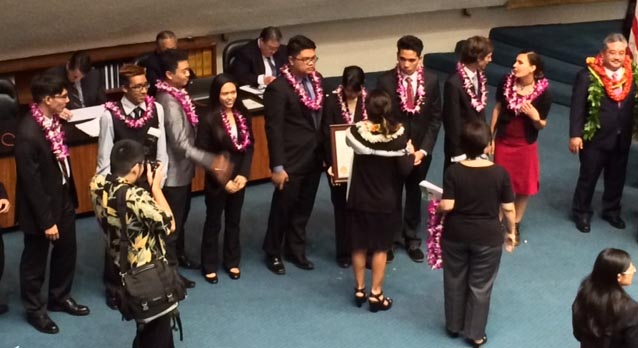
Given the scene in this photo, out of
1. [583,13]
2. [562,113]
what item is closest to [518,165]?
[562,113]

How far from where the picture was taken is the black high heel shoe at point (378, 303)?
18.7ft

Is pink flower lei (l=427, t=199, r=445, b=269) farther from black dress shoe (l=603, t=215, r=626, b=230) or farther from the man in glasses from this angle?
black dress shoe (l=603, t=215, r=626, b=230)

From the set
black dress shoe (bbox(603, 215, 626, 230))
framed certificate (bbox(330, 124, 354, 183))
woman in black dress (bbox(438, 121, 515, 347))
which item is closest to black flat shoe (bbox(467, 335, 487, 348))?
woman in black dress (bbox(438, 121, 515, 347))

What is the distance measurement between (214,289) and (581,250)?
96.1 inches

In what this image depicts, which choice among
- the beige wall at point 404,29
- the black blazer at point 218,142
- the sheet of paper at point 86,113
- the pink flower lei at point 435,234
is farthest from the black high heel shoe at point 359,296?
the beige wall at point 404,29

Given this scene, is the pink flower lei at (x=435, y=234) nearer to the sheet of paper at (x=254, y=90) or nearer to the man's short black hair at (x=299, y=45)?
the man's short black hair at (x=299, y=45)

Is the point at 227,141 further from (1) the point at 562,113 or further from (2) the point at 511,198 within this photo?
(1) the point at 562,113

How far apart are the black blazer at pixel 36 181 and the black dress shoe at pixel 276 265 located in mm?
1443

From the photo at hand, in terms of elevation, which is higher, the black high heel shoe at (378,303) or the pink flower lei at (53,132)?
the pink flower lei at (53,132)

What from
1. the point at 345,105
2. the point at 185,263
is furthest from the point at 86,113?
the point at 345,105

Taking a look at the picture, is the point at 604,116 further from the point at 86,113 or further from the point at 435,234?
the point at 86,113

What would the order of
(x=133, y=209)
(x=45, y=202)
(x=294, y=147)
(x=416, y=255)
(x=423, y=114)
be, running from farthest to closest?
(x=416, y=255) < (x=423, y=114) < (x=294, y=147) < (x=45, y=202) < (x=133, y=209)

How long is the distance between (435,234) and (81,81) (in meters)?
3.04

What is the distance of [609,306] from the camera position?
13.1 ft
